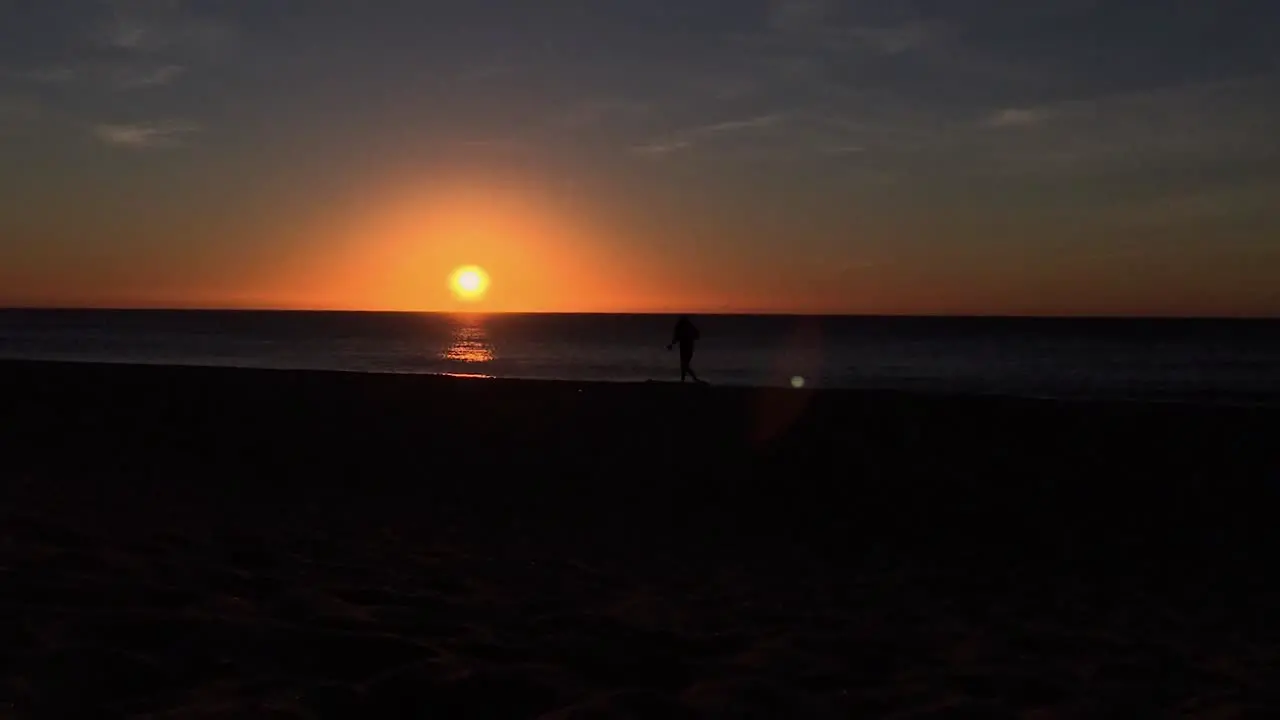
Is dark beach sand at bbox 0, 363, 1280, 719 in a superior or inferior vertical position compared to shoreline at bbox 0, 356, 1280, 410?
inferior

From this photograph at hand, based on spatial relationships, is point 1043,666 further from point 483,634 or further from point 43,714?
point 43,714

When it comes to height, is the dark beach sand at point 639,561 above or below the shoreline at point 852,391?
below

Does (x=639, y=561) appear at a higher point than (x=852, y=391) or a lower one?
lower

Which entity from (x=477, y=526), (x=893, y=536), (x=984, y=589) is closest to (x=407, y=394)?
(x=477, y=526)

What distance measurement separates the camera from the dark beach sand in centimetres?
422

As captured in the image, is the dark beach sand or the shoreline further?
the shoreline

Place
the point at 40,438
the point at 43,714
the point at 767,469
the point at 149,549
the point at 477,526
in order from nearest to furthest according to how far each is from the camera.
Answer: the point at 43,714
the point at 149,549
the point at 477,526
the point at 767,469
the point at 40,438

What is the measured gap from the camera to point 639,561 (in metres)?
7.35

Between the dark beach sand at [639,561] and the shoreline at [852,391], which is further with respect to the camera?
the shoreline at [852,391]

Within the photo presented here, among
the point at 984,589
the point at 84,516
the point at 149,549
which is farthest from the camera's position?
the point at 84,516

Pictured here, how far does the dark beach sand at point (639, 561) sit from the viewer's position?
422cm

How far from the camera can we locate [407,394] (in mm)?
17797

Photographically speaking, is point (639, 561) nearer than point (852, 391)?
Yes

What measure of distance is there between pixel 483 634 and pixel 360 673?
Answer: 83 centimetres
